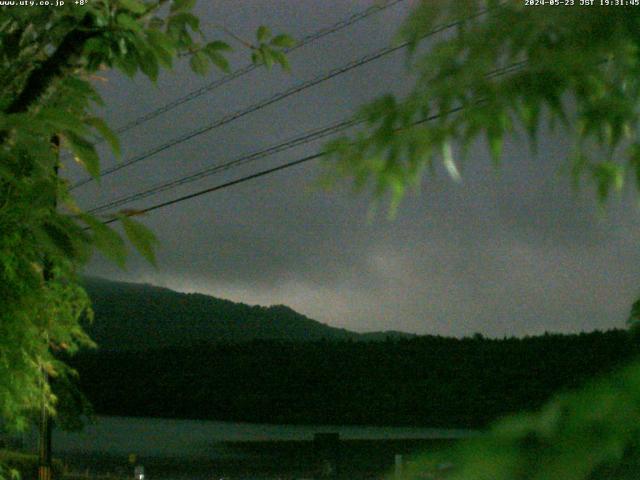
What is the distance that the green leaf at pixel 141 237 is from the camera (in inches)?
72.3

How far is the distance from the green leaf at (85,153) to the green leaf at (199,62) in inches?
51.8

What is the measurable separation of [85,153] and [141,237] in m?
0.30

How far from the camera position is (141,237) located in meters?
1.86

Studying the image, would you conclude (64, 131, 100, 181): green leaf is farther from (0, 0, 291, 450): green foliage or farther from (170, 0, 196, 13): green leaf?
(170, 0, 196, 13): green leaf

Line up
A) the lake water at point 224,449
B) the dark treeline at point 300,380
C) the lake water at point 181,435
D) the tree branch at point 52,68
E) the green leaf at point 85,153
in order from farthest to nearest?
1. the lake water at point 181,435
2. the lake water at point 224,449
3. the dark treeline at point 300,380
4. the tree branch at point 52,68
5. the green leaf at point 85,153

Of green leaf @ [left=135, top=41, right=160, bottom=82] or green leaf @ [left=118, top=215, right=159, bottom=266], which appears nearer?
green leaf @ [left=118, top=215, right=159, bottom=266]

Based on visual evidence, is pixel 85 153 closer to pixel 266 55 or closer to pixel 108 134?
pixel 108 134

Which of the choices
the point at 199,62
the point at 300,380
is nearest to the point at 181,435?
the point at 300,380

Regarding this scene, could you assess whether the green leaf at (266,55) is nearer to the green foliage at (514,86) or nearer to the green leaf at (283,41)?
the green leaf at (283,41)

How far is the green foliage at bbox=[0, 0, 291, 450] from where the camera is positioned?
1.85 metres

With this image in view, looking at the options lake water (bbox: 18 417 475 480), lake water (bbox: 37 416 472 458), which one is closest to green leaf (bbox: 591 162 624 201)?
lake water (bbox: 18 417 475 480)

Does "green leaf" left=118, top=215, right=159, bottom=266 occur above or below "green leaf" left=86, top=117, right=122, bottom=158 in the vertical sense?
below

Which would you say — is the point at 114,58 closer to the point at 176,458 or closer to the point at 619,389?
the point at 619,389

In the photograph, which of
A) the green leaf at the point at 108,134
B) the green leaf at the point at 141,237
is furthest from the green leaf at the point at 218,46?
the green leaf at the point at 141,237
